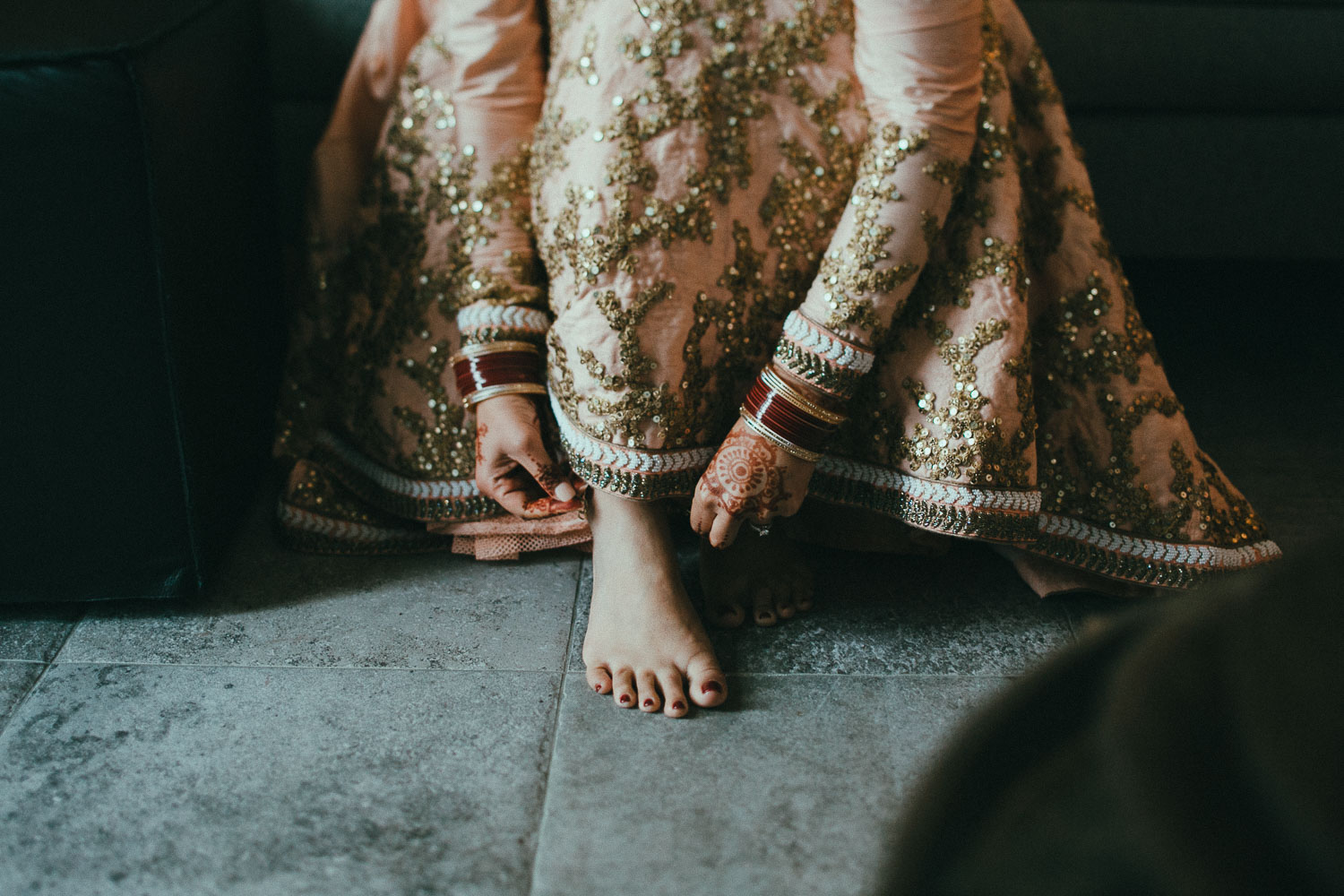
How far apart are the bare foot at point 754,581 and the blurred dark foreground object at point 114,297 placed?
18.7 inches

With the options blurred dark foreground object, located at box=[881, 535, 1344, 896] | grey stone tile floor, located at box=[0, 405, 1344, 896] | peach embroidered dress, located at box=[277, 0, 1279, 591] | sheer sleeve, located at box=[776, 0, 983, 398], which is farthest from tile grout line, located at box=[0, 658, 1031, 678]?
blurred dark foreground object, located at box=[881, 535, 1344, 896]

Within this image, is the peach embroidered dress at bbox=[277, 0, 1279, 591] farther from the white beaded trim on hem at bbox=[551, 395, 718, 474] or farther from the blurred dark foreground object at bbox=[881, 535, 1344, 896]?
the blurred dark foreground object at bbox=[881, 535, 1344, 896]

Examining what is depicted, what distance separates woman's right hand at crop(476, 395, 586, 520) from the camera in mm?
849

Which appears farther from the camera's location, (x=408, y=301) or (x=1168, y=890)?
(x=408, y=301)

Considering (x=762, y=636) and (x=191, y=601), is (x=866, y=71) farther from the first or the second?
(x=191, y=601)

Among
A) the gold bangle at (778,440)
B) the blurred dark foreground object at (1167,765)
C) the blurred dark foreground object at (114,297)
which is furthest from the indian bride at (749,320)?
the blurred dark foreground object at (1167,765)

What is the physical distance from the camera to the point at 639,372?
0.78m

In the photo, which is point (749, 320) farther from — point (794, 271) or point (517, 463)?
point (517, 463)

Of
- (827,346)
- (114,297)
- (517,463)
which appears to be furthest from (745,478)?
(114,297)

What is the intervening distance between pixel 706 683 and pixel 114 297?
571 mm

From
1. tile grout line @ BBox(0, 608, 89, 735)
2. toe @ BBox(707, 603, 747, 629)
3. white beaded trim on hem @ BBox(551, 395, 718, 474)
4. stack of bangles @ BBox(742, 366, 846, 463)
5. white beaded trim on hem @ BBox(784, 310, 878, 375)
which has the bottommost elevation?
tile grout line @ BBox(0, 608, 89, 735)

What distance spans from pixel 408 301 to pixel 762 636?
19.4 inches

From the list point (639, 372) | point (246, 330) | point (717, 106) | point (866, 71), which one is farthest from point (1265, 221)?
point (246, 330)

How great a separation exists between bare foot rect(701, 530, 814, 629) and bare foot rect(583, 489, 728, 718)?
0.05 meters
